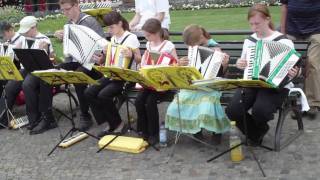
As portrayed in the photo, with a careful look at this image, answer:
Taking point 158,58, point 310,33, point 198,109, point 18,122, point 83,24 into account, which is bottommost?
point 18,122

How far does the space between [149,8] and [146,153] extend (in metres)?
2.20

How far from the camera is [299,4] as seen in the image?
6359mm

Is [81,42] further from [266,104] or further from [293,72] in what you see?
[293,72]

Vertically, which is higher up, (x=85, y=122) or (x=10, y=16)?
(x=85, y=122)

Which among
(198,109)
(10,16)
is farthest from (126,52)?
(10,16)

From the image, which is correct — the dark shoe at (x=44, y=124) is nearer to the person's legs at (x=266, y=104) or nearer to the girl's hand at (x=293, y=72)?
the person's legs at (x=266, y=104)

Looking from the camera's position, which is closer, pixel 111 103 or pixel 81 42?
pixel 111 103

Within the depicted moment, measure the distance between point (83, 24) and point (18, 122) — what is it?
5.53 feet

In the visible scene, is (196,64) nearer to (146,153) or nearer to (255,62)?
(255,62)

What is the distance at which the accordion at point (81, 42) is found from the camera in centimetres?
647

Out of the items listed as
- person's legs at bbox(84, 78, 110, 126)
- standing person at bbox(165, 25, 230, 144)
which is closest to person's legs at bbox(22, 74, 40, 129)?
person's legs at bbox(84, 78, 110, 126)

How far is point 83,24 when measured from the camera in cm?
682

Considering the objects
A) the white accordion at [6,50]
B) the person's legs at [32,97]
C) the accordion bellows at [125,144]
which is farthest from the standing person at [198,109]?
the white accordion at [6,50]

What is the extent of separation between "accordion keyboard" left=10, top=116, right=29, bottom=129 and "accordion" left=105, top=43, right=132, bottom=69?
181 centimetres
